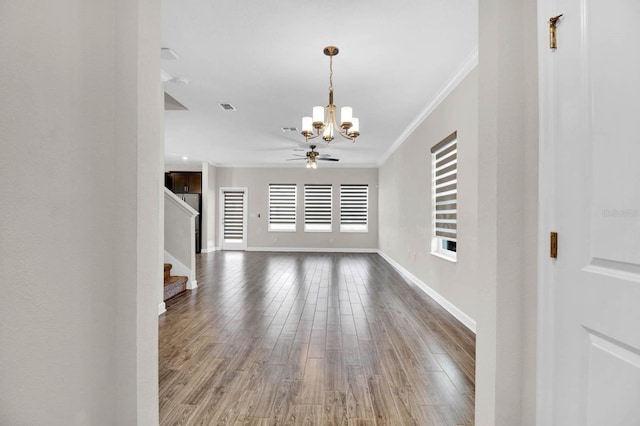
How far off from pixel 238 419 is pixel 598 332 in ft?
5.77

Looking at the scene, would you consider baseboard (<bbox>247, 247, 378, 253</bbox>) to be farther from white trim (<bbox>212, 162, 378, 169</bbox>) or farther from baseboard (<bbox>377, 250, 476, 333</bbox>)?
baseboard (<bbox>377, 250, 476, 333</bbox>)

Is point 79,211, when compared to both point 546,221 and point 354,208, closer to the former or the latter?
point 546,221

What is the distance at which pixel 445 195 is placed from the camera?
166 inches

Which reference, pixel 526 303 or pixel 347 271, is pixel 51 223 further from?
→ pixel 347 271

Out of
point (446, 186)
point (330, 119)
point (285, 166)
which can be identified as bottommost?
point (446, 186)

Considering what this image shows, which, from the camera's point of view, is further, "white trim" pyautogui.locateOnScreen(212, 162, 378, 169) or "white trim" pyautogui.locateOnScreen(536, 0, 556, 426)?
"white trim" pyautogui.locateOnScreen(212, 162, 378, 169)

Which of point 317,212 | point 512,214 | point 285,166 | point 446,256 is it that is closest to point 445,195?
point 446,256

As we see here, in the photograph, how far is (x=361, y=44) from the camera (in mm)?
3057

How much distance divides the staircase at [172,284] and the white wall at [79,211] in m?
3.21

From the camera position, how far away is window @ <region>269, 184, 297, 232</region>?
34.4ft

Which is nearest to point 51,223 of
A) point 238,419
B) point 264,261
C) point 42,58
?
point 42,58

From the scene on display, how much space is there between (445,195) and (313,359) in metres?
2.77

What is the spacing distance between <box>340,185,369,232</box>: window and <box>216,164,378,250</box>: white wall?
136 mm

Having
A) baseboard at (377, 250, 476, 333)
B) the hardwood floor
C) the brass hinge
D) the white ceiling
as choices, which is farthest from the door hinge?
baseboard at (377, 250, 476, 333)
